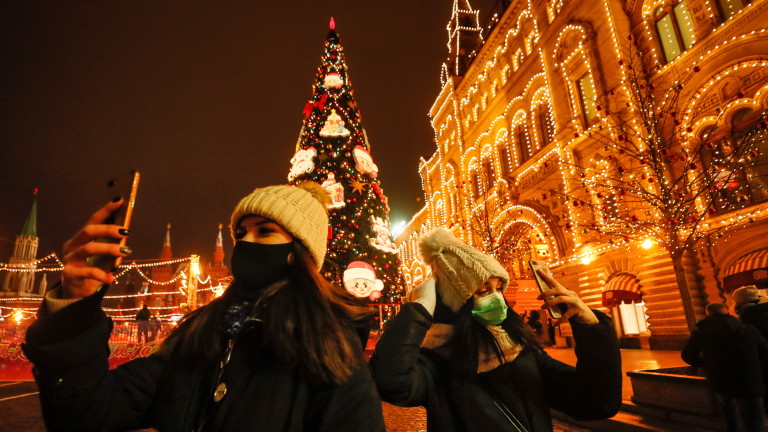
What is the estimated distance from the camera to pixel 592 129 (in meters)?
14.6

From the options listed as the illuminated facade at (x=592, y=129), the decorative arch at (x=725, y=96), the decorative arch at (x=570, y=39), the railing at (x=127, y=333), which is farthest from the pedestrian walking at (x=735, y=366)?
the decorative arch at (x=570, y=39)

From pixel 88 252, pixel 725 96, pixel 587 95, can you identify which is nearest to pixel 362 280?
pixel 88 252

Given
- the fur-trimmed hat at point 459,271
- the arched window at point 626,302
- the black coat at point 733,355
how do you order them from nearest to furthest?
the fur-trimmed hat at point 459,271, the black coat at point 733,355, the arched window at point 626,302

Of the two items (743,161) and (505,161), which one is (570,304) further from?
(505,161)

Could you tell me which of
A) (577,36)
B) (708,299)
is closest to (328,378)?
(708,299)

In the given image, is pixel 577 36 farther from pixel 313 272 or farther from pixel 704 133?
pixel 313 272

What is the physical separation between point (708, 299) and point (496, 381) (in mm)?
15987

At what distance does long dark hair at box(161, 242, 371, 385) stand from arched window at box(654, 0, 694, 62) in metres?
19.0

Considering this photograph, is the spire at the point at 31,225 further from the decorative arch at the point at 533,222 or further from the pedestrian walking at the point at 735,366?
the pedestrian walking at the point at 735,366

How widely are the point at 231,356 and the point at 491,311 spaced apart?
1309 mm

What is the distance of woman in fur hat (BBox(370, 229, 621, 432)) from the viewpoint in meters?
1.90

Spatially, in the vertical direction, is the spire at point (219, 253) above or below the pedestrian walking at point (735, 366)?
above

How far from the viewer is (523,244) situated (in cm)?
2162

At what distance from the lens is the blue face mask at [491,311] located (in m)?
2.07
